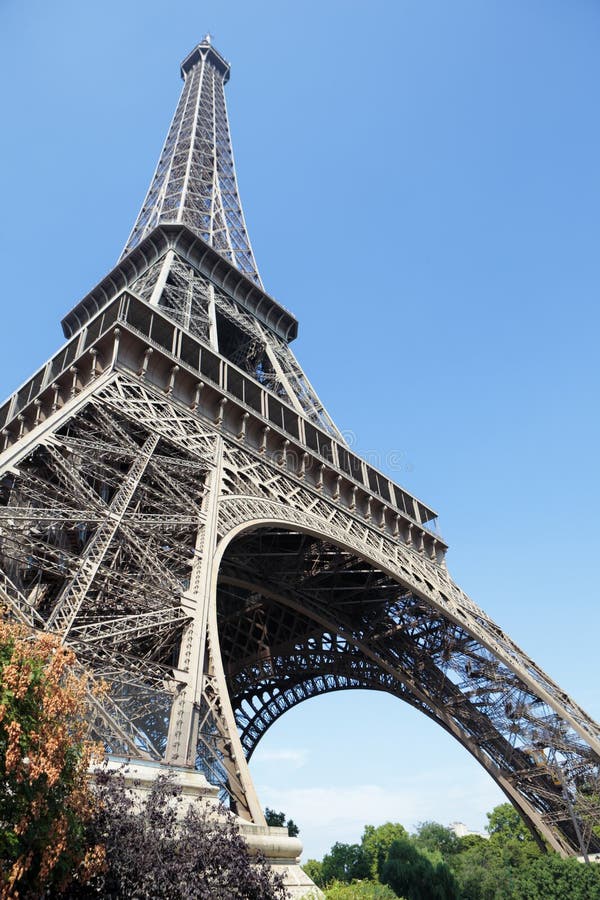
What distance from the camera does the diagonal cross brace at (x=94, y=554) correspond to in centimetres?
1040

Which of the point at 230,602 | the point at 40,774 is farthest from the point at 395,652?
the point at 40,774

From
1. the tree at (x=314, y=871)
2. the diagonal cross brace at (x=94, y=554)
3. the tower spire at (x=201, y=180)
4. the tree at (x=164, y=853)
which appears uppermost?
the tower spire at (x=201, y=180)

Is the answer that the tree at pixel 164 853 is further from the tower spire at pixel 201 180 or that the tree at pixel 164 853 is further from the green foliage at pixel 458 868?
the tower spire at pixel 201 180

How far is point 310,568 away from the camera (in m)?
24.4

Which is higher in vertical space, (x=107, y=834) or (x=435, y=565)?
(x=435, y=565)

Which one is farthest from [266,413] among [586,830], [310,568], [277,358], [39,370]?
[586,830]

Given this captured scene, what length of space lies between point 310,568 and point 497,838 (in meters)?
49.1

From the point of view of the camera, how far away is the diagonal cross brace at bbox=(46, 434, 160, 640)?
409 inches

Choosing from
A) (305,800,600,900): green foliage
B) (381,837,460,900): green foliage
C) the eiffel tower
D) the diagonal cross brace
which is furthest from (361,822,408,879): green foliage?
the diagonal cross brace

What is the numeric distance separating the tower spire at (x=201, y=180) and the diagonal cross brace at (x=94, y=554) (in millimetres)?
22406

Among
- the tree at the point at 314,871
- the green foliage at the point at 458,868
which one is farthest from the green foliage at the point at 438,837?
the tree at the point at 314,871

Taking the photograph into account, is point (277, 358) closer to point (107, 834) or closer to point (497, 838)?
point (107, 834)

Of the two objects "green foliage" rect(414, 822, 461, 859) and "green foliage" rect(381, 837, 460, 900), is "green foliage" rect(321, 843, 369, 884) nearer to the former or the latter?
"green foliage" rect(414, 822, 461, 859)

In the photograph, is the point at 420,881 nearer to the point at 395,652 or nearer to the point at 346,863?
the point at 395,652
